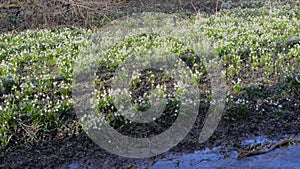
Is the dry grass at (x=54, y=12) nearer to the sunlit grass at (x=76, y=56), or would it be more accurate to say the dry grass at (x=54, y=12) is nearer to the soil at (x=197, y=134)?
the sunlit grass at (x=76, y=56)

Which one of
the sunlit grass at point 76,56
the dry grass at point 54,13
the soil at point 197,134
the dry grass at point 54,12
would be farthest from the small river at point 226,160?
the dry grass at point 54,12

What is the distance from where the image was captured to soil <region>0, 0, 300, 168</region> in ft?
16.6

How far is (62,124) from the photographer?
18.7ft

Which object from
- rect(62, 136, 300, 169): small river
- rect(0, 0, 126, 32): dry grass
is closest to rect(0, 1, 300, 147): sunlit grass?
rect(0, 0, 126, 32): dry grass

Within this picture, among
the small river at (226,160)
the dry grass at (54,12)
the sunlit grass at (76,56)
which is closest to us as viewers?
the small river at (226,160)

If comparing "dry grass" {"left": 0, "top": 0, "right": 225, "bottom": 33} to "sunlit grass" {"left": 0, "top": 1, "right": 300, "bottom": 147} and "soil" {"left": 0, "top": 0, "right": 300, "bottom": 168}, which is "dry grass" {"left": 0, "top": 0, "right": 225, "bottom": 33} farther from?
"soil" {"left": 0, "top": 0, "right": 300, "bottom": 168}

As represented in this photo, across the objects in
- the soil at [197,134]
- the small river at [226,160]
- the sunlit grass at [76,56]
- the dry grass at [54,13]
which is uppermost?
the dry grass at [54,13]

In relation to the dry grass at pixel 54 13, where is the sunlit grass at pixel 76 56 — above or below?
below

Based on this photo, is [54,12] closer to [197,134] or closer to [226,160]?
[197,134]

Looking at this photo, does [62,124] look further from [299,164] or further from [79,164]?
[299,164]

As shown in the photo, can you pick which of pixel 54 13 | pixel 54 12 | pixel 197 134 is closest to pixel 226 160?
pixel 197 134

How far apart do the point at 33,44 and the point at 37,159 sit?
477 centimetres

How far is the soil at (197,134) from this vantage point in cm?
505

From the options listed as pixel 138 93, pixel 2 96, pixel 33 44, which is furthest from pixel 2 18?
pixel 138 93
